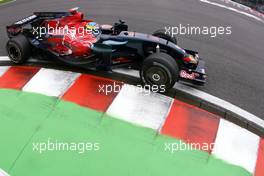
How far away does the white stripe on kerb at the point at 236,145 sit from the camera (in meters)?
5.79

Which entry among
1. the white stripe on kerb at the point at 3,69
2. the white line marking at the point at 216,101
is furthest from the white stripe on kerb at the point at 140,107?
the white stripe on kerb at the point at 3,69

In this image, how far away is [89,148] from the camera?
19.1 feet

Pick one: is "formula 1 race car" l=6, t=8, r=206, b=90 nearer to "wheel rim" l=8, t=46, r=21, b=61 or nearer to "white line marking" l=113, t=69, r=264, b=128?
"wheel rim" l=8, t=46, r=21, b=61

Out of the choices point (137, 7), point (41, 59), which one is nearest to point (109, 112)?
point (41, 59)

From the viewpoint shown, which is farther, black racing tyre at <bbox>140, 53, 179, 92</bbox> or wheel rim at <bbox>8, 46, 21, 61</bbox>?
wheel rim at <bbox>8, 46, 21, 61</bbox>

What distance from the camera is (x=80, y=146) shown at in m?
5.87

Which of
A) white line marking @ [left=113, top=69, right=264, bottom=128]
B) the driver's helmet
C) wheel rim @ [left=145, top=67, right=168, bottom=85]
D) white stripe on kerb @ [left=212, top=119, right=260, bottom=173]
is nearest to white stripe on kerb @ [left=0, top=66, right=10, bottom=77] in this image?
the driver's helmet

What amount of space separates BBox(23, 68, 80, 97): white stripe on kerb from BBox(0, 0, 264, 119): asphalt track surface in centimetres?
178

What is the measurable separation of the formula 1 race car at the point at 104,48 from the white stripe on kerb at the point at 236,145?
1275mm

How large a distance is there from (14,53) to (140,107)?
3486mm

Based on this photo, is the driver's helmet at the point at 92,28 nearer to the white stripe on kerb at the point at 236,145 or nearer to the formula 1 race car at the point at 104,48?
the formula 1 race car at the point at 104,48

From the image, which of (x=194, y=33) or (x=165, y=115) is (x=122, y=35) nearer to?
(x=165, y=115)

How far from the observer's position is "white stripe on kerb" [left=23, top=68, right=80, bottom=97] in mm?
7137

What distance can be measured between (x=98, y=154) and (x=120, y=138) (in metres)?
0.54
